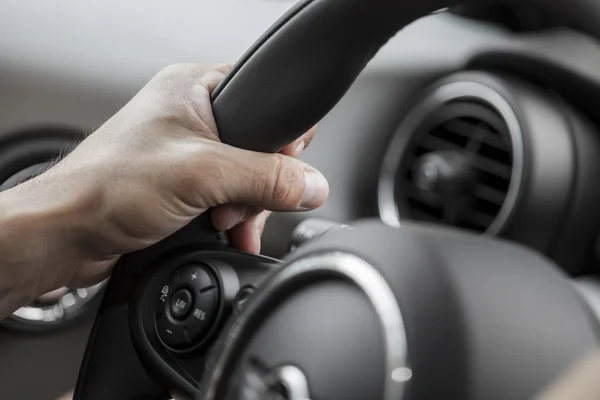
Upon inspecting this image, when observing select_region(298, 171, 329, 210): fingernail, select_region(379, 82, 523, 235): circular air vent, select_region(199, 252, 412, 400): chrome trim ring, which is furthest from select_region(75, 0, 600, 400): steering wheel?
select_region(379, 82, 523, 235): circular air vent

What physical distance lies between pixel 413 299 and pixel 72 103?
118 centimetres

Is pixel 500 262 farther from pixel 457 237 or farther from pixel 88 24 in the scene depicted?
pixel 88 24

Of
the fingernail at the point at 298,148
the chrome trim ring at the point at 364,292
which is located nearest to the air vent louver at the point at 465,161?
the fingernail at the point at 298,148

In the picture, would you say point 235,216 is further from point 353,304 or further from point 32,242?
point 353,304

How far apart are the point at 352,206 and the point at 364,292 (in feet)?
3.78

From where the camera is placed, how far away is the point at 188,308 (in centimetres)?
80

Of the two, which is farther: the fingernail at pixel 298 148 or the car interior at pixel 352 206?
the fingernail at pixel 298 148

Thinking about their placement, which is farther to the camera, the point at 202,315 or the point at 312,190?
the point at 312,190

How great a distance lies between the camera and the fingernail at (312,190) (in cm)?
92

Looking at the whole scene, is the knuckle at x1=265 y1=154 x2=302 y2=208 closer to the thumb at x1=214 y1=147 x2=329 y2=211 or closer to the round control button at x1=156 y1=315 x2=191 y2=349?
the thumb at x1=214 y1=147 x2=329 y2=211

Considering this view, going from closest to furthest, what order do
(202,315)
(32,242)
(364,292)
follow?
(364,292) → (202,315) → (32,242)

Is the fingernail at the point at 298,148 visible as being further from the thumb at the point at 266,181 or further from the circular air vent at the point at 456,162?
the circular air vent at the point at 456,162

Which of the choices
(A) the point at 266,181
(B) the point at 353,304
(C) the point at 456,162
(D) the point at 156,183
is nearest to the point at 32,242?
(D) the point at 156,183

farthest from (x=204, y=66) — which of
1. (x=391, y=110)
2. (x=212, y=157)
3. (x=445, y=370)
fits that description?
(x=391, y=110)
